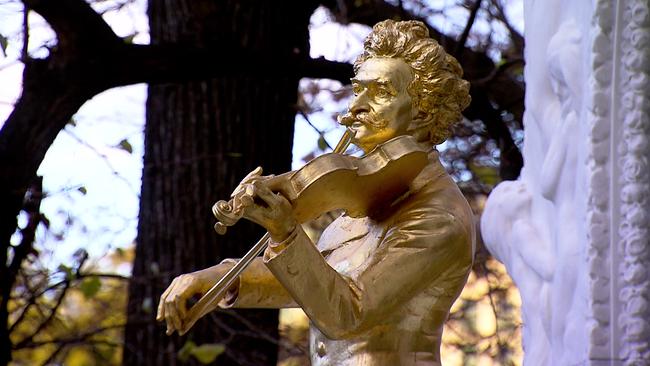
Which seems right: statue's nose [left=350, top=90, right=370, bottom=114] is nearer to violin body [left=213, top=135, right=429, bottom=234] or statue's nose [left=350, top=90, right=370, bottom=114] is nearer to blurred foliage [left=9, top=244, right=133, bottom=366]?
violin body [left=213, top=135, right=429, bottom=234]

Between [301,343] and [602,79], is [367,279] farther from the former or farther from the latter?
[301,343]

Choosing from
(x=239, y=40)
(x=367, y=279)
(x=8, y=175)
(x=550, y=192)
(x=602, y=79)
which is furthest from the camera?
(x=239, y=40)

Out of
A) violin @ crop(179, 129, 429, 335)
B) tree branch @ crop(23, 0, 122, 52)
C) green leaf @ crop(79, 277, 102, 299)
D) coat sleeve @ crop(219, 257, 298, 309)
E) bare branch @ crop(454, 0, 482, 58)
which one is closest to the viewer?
violin @ crop(179, 129, 429, 335)

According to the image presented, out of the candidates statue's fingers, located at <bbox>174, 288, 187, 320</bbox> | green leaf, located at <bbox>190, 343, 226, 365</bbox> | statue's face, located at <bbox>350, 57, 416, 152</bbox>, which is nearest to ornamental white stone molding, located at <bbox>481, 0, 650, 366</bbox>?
statue's face, located at <bbox>350, 57, 416, 152</bbox>

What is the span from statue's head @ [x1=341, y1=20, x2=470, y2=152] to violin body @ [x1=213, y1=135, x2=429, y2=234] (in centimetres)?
13

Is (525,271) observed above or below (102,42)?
below

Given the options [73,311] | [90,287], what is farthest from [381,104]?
[73,311]

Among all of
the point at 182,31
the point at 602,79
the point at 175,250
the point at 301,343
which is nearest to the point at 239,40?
the point at 182,31

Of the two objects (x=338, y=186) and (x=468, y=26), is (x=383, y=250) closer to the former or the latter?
(x=338, y=186)

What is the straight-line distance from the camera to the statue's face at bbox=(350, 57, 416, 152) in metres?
4.83

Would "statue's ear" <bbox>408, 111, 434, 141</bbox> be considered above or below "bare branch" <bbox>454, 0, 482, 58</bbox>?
below

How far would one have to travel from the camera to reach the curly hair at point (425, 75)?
192 inches

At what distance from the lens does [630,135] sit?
4852 millimetres

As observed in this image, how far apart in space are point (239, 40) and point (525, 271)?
9.00 ft
